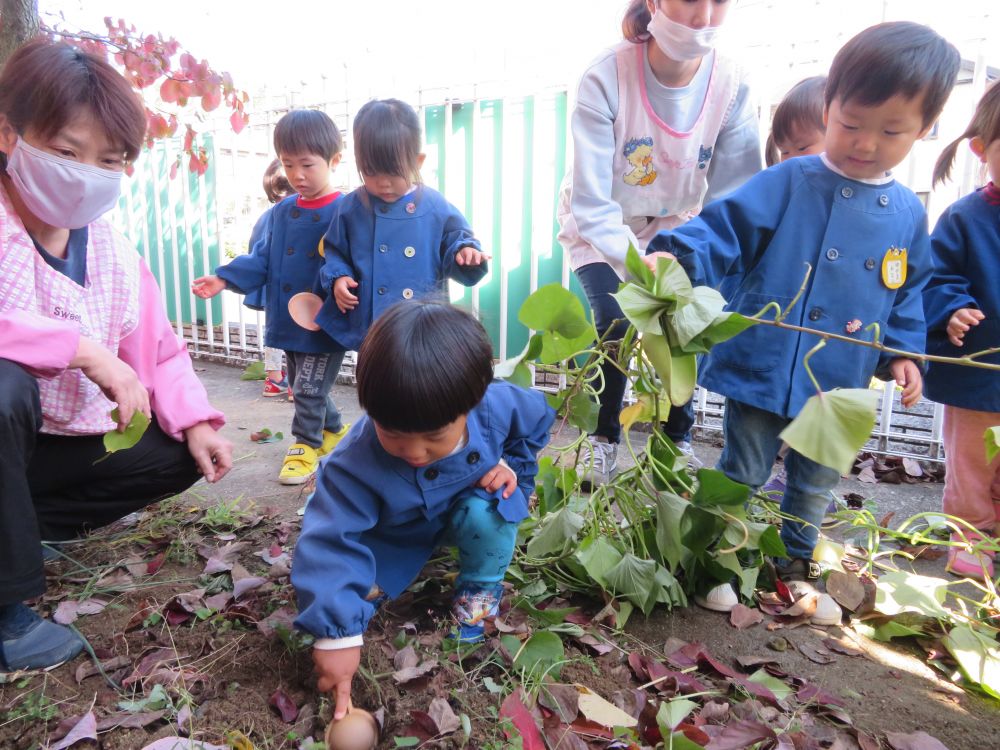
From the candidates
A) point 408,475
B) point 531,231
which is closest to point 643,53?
point 408,475

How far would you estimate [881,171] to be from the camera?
1762mm

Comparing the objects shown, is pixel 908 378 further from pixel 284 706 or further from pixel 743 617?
pixel 284 706

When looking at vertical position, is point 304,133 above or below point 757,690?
above

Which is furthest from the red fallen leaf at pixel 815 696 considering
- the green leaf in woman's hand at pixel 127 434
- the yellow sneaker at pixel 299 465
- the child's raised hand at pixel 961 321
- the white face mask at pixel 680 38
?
the yellow sneaker at pixel 299 465

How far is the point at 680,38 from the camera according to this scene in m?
2.07

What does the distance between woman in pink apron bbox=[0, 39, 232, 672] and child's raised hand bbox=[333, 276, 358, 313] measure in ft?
2.86

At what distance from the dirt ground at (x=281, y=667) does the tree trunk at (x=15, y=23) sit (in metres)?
1.76

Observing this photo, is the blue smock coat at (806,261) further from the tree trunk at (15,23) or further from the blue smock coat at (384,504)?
the tree trunk at (15,23)

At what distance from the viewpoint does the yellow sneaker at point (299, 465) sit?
270cm

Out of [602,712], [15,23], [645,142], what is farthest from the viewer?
[15,23]

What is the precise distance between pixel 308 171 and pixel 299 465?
1242mm

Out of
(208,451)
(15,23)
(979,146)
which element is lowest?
(208,451)

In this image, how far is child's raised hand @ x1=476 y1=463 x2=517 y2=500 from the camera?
153cm

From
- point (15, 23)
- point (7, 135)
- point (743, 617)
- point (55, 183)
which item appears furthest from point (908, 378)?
point (15, 23)
